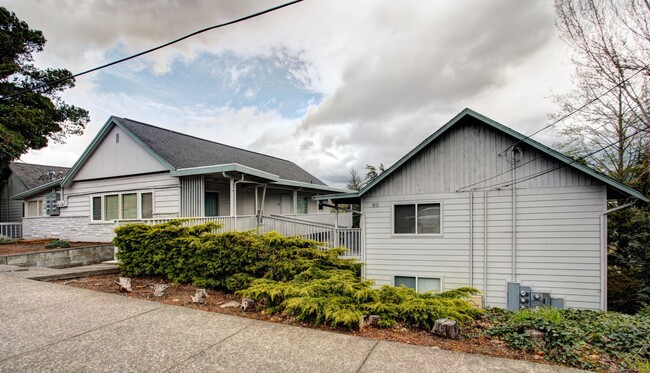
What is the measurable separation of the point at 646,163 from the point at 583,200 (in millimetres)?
6836

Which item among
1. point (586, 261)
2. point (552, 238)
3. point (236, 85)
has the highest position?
point (236, 85)

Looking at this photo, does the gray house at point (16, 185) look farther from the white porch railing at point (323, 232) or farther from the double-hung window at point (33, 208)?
Result: the white porch railing at point (323, 232)

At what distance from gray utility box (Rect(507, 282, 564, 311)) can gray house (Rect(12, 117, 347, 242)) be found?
8328mm

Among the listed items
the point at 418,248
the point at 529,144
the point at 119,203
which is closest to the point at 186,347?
the point at 418,248

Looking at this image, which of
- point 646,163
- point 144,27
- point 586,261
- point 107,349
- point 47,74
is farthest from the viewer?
point 47,74

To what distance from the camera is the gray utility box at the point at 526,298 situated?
8266 mm

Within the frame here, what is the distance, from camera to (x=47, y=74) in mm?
18109

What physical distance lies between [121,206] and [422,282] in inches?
454

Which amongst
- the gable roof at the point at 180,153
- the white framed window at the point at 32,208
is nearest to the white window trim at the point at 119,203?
the gable roof at the point at 180,153

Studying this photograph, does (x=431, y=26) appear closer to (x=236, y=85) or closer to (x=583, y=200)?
(x=583, y=200)

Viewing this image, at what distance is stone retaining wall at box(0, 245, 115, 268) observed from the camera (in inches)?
371

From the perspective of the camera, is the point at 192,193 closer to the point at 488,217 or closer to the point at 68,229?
the point at 68,229

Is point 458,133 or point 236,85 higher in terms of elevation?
point 236,85

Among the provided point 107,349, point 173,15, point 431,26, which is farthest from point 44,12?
point 431,26
